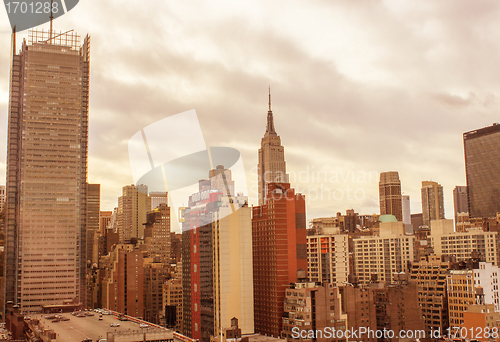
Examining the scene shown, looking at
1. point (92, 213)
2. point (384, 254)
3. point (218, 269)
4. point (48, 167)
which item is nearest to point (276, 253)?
point (218, 269)

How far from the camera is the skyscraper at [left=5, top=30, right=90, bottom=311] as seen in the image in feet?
343

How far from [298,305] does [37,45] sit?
81865 mm

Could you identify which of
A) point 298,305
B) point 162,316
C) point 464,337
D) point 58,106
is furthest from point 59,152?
point 464,337

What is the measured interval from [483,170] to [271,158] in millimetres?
71764

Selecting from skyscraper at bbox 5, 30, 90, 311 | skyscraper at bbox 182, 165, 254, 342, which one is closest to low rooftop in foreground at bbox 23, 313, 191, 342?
skyscraper at bbox 182, 165, 254, 342

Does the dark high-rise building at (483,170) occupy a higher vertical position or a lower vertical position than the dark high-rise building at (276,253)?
higher

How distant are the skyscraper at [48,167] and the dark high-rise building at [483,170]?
12846 centimetres

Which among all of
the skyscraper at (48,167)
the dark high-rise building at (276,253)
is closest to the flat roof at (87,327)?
the dark high-rise building at (276,253)

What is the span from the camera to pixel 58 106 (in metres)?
111

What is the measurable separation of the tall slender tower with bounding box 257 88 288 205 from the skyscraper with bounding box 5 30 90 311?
8510cm

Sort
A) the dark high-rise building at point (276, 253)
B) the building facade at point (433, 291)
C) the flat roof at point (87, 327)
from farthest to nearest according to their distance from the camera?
the building facade at point (433, 291), the dark high-rise building at point (276, 253), the flat roof at point (87, 327)

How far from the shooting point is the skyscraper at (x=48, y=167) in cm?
10444

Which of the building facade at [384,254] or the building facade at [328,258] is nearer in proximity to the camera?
the building facade at [328,258]

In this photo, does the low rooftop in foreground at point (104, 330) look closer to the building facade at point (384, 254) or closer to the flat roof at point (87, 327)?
the flat roof at point (87, 327)
